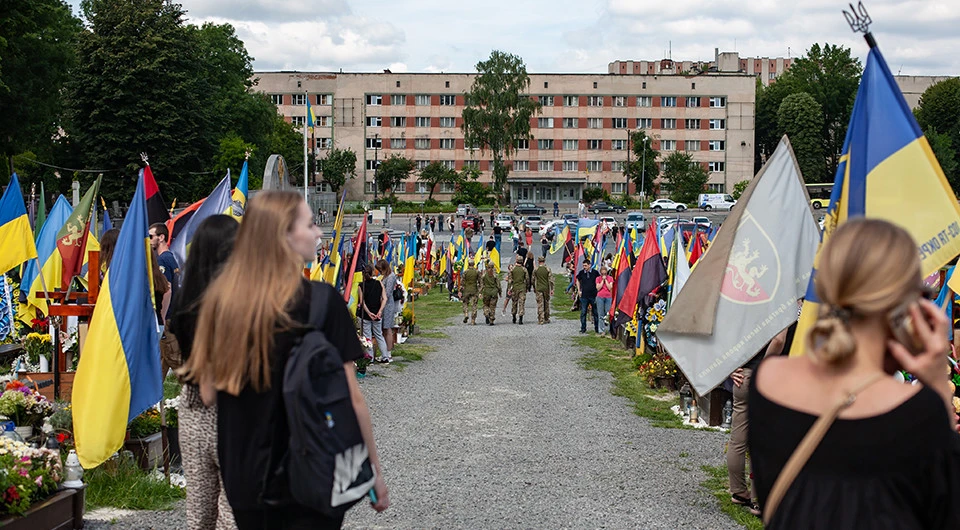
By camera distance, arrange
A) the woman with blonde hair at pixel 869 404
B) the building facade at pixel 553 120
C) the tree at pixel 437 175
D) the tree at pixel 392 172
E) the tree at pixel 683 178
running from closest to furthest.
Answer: the woman with blonde hair at pixel 869 404 < the tree at pixel 683 178 < the tree at pixel 392 172 < the tree at pixel 437 175 < the building facade at pixel 553 120

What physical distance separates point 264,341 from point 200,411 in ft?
2.68

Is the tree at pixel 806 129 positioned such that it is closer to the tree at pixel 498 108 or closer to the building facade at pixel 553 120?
the building facade at pixel 553 120

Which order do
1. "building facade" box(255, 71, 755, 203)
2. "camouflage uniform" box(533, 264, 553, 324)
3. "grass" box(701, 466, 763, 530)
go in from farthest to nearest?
"building facade" box(255, 71, 755, 203)
"camouflage uniform" box(533, 264, 553, 324)
"grass" box(701, 466, 763, 530)

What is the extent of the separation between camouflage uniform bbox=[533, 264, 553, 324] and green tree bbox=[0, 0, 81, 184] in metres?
20.1

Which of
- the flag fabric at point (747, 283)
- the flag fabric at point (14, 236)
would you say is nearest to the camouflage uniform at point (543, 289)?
the flag fabric at point (14, 236)

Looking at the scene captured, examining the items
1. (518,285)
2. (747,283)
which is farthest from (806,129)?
(747,283)

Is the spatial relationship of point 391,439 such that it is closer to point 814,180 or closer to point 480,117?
point 480,117

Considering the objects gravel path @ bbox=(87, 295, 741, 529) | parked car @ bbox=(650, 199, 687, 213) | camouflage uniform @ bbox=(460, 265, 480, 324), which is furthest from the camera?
parked car @ bbox=(650, 199, 687, 213)

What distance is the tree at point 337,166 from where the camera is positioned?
107000 mm

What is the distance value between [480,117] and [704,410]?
9192 cm

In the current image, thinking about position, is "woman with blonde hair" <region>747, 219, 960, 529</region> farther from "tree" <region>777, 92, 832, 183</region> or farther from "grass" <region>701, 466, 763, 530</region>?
"tree" <region>777, 92, 832, 183</region>

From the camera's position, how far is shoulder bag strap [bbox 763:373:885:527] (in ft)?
9.28

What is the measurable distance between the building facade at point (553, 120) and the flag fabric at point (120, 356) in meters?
110

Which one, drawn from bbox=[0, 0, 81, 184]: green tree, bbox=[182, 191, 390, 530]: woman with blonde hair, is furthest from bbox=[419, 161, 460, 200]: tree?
bbox=[182, 191, 390, 530]: woman with blonde hair
